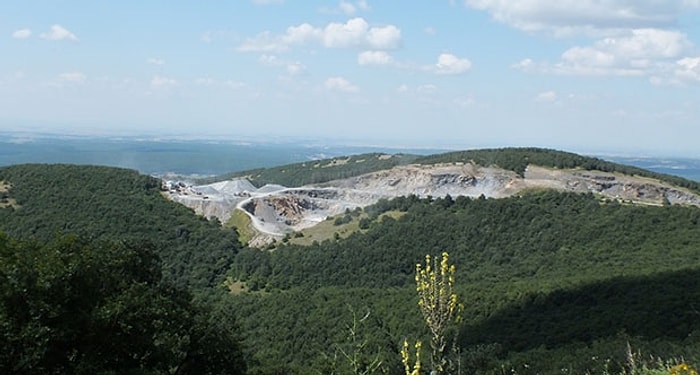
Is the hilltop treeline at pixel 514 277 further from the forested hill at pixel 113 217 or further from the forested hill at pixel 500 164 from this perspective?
the forested hill at pixel 500 164

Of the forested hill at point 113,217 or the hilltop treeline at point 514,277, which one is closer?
the hilltop treeline at point 514,277

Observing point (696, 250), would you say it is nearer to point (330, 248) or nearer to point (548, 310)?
point (548, 310)

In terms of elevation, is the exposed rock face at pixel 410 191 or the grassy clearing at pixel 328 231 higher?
the exposed rock face at pixel 410 191

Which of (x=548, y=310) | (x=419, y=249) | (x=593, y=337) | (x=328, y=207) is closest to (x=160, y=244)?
(x=419, y=249)

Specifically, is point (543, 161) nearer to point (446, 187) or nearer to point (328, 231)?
point (446, 187)

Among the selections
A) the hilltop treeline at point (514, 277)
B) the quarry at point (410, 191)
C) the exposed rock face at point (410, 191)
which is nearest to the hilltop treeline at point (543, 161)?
the quarry at point (410, 191)

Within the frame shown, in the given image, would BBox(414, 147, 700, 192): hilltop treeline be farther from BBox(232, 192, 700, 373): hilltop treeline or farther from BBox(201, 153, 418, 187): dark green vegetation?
BBox(201, 153, 418, 187): dark green vegetation

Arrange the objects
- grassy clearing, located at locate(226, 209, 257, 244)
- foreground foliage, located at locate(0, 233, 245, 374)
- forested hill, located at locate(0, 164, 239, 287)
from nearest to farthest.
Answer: foreground foliage, located at locate(0, 233, 245, 374)
forested hill, located at locate(0, 164, 239, 287)
grassy clearing, located at locate(226, 209, 257, 244)

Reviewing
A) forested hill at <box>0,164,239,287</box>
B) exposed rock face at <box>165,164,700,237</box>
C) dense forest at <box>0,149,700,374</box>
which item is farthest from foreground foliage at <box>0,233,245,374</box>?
exposed rock face at <box>165,164,700,237</box>
